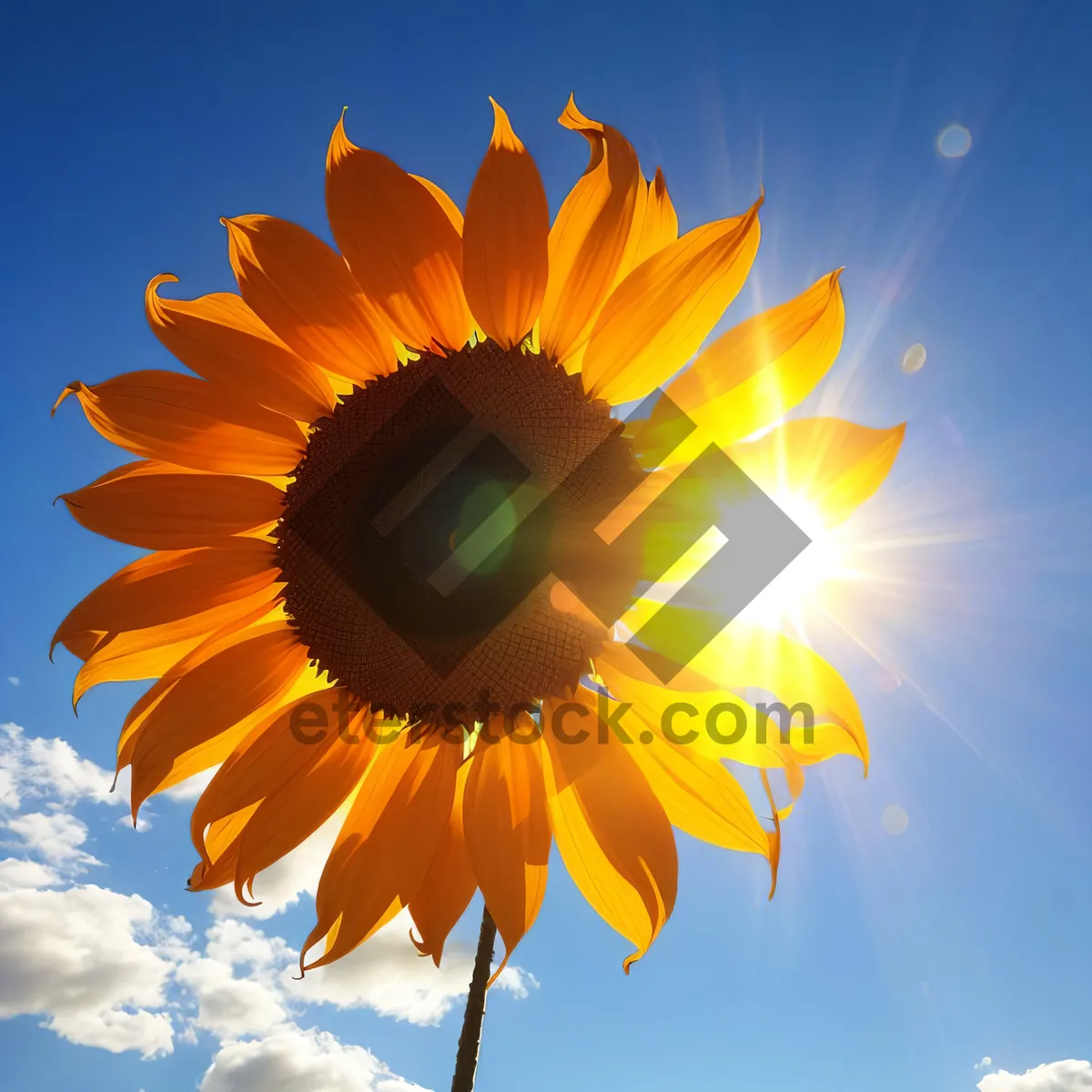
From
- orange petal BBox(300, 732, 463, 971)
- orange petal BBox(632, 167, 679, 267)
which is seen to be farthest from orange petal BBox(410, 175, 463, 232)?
orange petal BBox(300, 732, 463, 971)

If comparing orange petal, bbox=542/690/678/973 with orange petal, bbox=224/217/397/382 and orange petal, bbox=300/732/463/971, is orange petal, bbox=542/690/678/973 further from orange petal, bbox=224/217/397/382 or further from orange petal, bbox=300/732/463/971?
orange petal, bbox=224/217/397/382

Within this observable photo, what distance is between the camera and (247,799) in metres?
2.60

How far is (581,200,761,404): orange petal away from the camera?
2244mm

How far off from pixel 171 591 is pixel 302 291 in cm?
102

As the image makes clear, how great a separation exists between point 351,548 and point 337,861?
3.10ft

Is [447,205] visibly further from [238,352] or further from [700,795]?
[700,795]

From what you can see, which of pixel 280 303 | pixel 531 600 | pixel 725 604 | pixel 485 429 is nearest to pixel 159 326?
pixel 280 303

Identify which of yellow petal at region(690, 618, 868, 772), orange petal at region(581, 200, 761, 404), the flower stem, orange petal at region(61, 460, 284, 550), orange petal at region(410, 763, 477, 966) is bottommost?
the flower stem

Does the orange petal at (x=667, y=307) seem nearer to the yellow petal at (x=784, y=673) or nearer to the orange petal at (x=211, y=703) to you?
the yellow petal at (x=784, y=673)

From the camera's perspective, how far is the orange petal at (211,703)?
2.58 metres

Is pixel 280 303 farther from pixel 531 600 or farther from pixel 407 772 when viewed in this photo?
pixel 407 772

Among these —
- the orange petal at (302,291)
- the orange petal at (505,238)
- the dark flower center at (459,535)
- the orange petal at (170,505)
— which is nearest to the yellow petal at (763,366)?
the dark flower center at (459,535)

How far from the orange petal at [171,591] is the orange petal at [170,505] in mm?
61

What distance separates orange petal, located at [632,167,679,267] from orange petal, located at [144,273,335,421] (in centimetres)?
114
